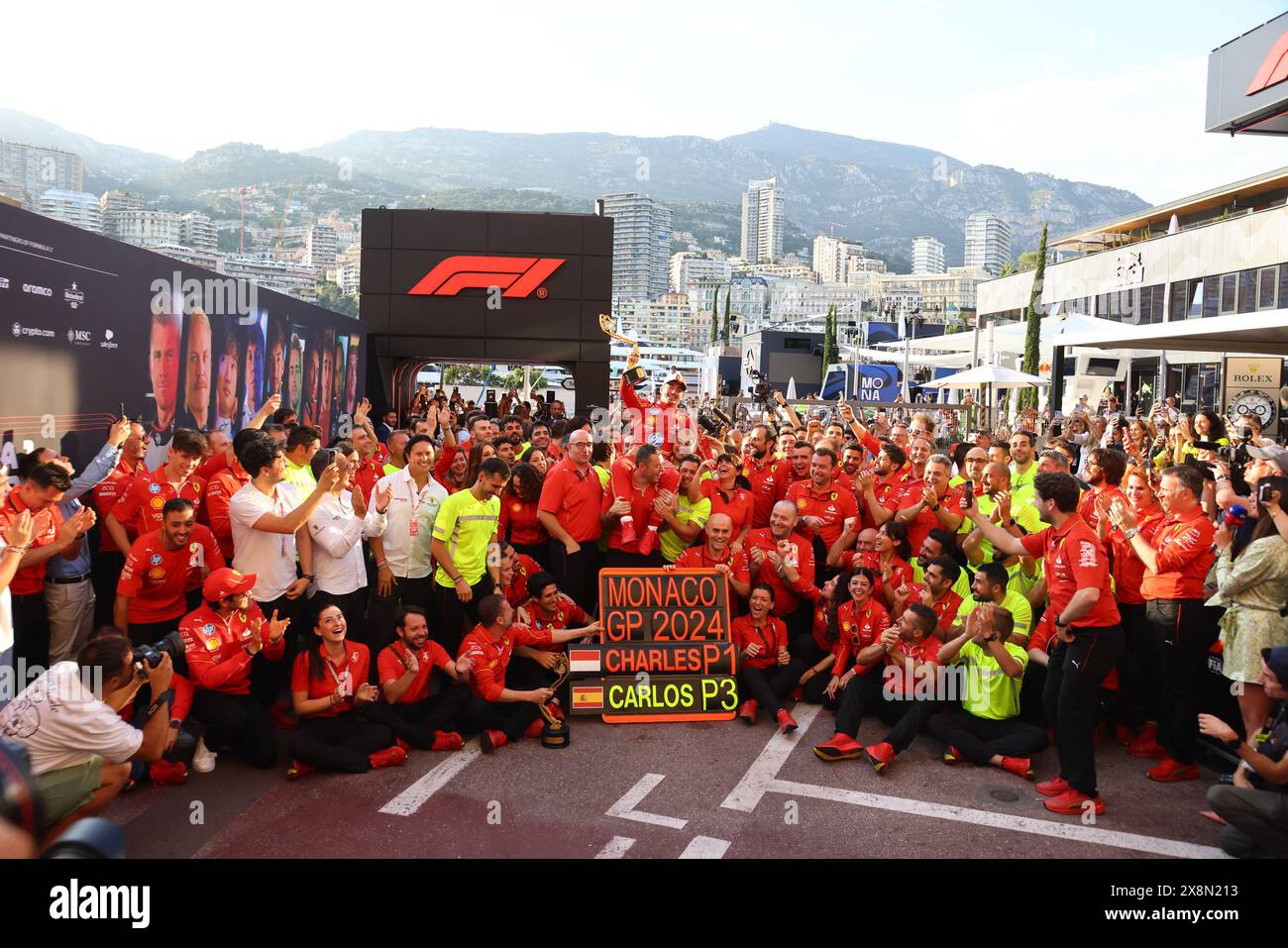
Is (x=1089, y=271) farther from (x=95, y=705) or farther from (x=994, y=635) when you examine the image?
(x=95, y=705)

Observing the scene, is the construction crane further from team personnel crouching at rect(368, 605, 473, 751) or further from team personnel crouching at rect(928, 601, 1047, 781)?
team personnel crouching at rect(928, 601, 1047, 781)

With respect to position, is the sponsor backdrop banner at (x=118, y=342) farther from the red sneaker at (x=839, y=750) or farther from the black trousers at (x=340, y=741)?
the red sneaker at (x=839, y=750)

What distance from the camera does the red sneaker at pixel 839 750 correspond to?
5.86m

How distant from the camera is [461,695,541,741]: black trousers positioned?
6.09 m

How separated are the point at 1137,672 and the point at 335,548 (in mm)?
5684

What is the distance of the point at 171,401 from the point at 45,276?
7.65 feet

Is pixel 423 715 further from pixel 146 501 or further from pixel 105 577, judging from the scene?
pixel 105 577

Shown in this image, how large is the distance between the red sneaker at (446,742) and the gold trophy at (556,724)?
1.90 ft

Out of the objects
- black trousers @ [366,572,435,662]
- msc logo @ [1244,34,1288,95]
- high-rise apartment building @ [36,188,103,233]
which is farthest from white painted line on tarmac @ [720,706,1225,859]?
high-rise apartment building @ [36,188,103,233]

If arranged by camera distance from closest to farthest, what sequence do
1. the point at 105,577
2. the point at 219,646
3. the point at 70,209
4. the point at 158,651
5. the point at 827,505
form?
the point at 158,651 < the point at 219,646 < the point at 105,577 < the point at 827,505 < the point at 70,209

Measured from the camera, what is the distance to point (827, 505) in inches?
309

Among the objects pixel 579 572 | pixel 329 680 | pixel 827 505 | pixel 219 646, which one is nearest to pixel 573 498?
pixel 579 572

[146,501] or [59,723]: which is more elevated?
[146,501]

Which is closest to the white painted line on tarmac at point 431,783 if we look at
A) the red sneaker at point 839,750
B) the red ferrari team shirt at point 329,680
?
the red ferrari team shirt at point 329,680
